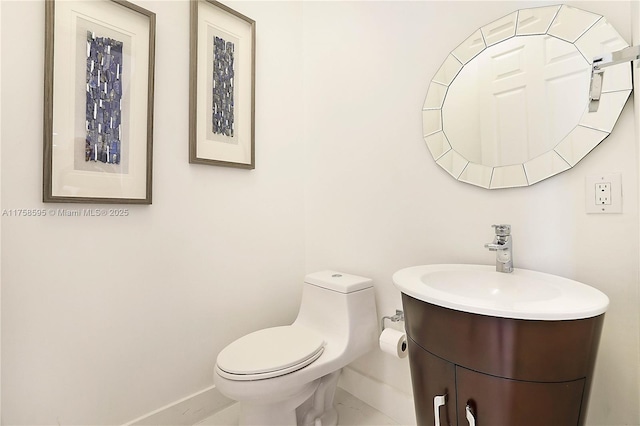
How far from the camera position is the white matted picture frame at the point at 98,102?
44.3 inches

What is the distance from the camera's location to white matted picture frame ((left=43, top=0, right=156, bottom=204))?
112 cm

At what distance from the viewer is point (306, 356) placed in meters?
1.20

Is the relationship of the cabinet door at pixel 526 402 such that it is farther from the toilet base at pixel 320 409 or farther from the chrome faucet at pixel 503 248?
the toilet base at pixel 320 409

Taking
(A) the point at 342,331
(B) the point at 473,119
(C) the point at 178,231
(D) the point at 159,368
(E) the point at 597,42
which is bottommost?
(D) the point at 159,368

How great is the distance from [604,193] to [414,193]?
2.06 feet

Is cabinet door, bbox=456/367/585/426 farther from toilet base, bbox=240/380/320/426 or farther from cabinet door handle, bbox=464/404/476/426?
toilet base, bbox=240/380/320/426

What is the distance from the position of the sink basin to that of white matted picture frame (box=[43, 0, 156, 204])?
114 cm

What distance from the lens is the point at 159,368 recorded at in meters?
1.37

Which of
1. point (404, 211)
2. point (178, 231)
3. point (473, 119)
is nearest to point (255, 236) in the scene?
point (178, 231)

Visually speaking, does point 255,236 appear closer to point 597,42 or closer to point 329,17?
point 329,17

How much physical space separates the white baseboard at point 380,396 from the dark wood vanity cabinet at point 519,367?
2.35 ft

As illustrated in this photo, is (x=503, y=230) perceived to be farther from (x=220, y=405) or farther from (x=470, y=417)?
(x=220, y=405)

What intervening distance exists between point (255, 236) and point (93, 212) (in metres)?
0.72

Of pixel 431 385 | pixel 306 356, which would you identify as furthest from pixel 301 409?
pixel 431 385
